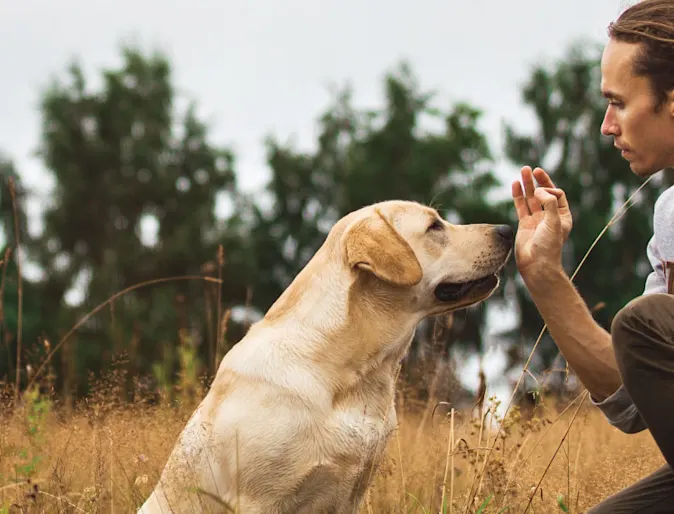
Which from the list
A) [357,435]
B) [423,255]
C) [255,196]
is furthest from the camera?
[255,196]

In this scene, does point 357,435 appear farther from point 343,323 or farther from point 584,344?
point 584,344

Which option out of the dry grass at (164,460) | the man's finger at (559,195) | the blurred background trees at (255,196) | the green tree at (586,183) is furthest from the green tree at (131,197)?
the man's finger at (559,195)

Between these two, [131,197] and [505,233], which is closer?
[505,233]

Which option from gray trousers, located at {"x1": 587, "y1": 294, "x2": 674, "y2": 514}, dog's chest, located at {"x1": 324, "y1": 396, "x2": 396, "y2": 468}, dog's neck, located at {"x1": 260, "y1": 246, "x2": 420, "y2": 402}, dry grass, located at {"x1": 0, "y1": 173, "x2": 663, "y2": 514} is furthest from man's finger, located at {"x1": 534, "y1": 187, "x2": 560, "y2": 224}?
dog's chest, located at {"x1": 324, "y1": 396, "x2": 396, "y2": 468}

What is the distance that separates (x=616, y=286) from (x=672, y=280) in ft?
74.0

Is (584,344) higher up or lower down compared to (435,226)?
lower down

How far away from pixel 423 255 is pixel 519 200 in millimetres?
650

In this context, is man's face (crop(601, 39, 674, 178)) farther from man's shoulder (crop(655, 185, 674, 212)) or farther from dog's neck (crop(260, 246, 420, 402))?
dog's neck (crop(260, 246, 420, 402))

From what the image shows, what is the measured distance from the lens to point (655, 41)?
2.98 metres

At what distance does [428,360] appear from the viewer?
5.62 m

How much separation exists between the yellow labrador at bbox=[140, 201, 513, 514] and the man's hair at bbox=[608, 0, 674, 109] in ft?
4.15

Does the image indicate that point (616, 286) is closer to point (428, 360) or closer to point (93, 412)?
A: point (428, 360)

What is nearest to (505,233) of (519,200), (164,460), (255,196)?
(519,200)

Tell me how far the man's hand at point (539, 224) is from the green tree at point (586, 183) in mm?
19857
